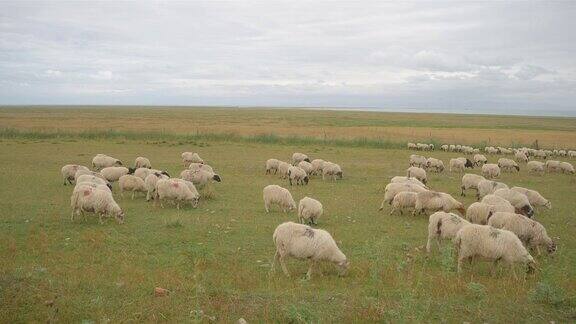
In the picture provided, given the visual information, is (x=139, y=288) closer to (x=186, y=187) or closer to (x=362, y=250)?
(x=362, y=250)

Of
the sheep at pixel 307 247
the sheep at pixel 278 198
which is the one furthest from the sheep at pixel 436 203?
the sheep at pixel 307 247

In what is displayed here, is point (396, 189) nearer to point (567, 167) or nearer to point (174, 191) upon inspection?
point (174, 191)

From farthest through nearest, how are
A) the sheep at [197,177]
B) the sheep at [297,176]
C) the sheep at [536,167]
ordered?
the sheep at [536,167]
the sheep at [297,176]
the sheep at [197,177]

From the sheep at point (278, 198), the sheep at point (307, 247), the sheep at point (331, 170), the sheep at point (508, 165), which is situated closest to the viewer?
the sheep at point (307, 247)

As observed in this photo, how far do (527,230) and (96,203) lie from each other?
12491 millimetres

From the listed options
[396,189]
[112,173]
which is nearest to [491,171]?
[396,189]

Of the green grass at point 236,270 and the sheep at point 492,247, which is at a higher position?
the sheep at point 492,247

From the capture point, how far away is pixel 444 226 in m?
11.4

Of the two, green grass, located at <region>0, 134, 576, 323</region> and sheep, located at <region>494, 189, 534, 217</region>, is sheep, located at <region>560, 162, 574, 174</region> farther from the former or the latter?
sheep, located at <region>494, 189, 534, 217</region>

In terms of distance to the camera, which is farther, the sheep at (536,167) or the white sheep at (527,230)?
the sheep at (536,167)

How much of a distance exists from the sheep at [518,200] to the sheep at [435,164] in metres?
12.8

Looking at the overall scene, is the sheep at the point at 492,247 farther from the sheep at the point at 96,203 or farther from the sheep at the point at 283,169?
the sheep at the point at 283,169

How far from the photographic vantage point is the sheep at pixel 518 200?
15.4 meters

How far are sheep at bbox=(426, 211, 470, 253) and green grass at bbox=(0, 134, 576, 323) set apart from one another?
49 centimetres
